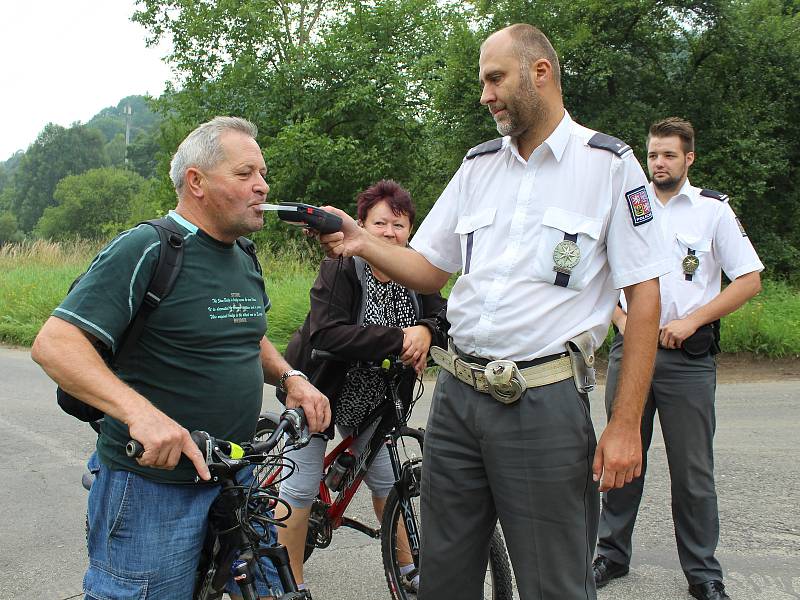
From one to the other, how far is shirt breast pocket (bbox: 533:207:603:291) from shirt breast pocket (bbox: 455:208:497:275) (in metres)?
0.21

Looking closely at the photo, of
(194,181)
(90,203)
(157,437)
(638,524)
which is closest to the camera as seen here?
(157,437)

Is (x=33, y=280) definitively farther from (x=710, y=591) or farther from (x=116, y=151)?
(x=116, y=151)

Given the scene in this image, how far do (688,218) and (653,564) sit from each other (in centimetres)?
181

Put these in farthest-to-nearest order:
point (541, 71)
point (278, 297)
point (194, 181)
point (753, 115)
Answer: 1. point (753, 115)
2. point (278, 297)
3. point (194, 181)
4. point (541, 71)

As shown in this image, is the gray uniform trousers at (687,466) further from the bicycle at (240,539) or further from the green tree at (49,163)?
the green tree at (49,163)

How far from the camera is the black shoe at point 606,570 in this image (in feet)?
13.8

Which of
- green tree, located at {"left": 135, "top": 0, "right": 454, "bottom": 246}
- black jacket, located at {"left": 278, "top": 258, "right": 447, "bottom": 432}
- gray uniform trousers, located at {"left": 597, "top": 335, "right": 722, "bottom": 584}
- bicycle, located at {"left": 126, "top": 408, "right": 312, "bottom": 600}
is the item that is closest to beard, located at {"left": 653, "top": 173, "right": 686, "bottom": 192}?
gray uniform trousers, located at {"left": 597, "top": 335, "right": 722, "bottom": 584}

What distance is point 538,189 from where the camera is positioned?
2740mm

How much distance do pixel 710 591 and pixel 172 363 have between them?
2.78 m

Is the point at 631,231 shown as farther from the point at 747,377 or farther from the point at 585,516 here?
the point at 747,377

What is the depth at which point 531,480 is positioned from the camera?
2.65 m

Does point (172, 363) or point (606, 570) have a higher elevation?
point (172, 363)

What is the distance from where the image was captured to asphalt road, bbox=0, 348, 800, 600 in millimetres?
4215

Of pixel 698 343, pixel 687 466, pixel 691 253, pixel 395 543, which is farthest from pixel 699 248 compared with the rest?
pixel 395 543
